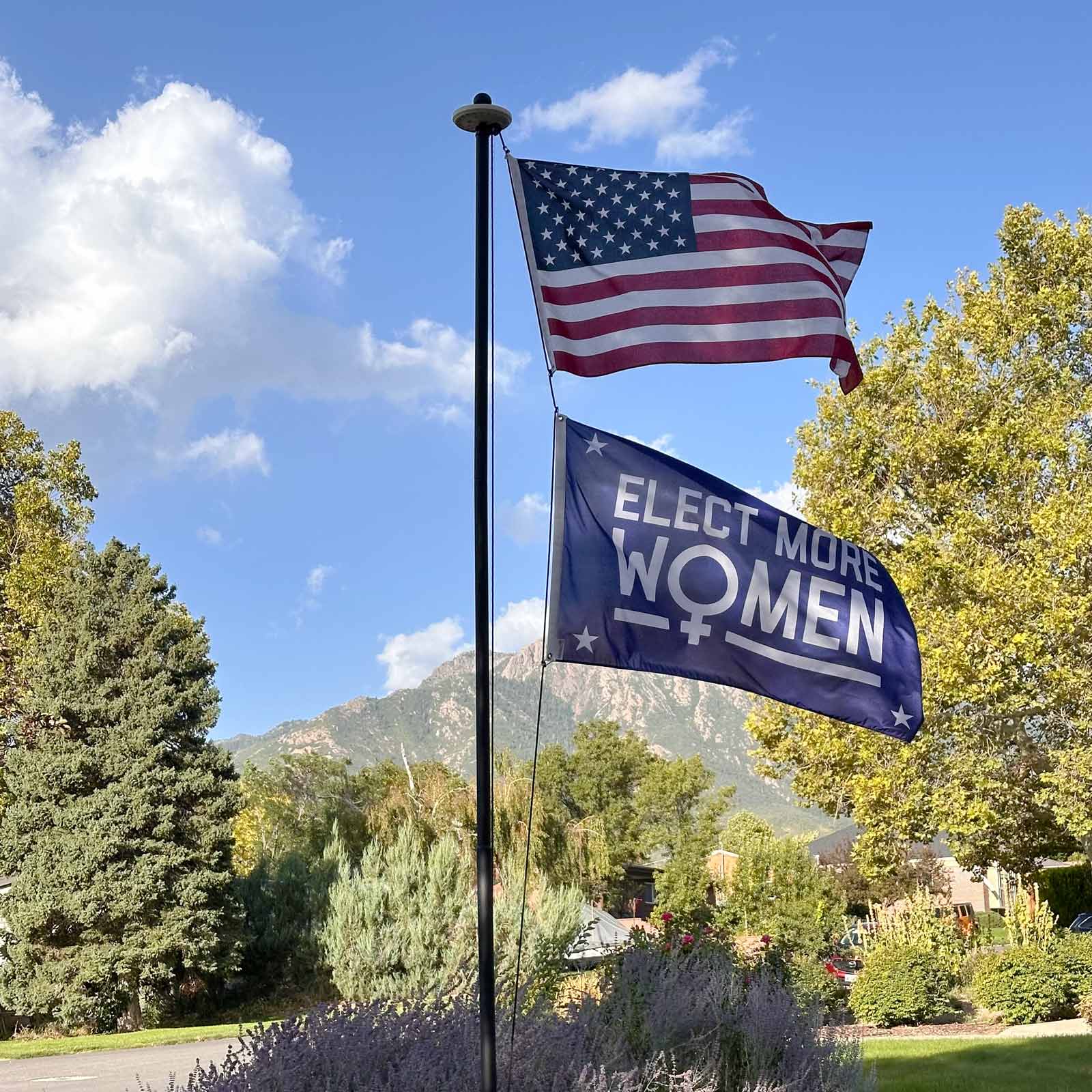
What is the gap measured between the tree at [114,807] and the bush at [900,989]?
15.1 metres

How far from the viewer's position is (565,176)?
5.78m

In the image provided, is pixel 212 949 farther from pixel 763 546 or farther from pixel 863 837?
pixel 763 546

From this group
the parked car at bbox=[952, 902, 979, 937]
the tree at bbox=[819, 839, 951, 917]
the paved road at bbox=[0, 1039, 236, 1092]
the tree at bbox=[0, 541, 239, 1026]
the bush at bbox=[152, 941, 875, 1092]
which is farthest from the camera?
the tree at bbox=[819, 839, 951, 917]

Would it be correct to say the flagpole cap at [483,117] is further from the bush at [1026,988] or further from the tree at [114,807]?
the tree at [114,807]

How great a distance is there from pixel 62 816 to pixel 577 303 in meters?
24.7

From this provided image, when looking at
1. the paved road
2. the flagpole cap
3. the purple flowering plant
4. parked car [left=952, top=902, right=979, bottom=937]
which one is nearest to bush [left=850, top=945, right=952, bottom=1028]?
parked car [left=952, top=902, right=979, bottom=937]

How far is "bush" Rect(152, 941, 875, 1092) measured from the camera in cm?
529

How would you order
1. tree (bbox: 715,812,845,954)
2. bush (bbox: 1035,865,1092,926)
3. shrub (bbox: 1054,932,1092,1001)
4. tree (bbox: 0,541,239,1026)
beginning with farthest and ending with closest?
1. bush (bbox: 1035,865,1092,926)
2. tree (bbox: 0,541,239,1026)
3. tree (bbox: 715,812,845,954)
4. shrub (bbox: 1054,932,1092,1001)

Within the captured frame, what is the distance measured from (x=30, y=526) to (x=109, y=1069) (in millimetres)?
14336

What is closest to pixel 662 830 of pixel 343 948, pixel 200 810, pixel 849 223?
pixel 200 810

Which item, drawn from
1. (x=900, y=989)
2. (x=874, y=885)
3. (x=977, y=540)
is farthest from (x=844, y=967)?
(x=874, y=885)

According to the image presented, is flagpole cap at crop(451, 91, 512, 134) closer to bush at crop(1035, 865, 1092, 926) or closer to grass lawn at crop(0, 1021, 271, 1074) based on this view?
grass lawn at crop(0, 1021, 271, 1074)

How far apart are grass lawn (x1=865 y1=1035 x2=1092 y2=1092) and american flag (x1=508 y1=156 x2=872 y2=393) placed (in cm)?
831

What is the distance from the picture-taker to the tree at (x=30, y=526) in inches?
1025
